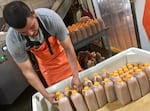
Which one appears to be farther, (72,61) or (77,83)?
(72,61)

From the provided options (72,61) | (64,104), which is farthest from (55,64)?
(64,104)

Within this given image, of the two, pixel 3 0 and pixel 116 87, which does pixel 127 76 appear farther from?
pixel 3 0

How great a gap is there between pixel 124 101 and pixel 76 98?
0.92 feet

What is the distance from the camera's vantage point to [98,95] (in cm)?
138

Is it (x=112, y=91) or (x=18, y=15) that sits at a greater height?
(x=18, y=15)

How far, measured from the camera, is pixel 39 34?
1536mm

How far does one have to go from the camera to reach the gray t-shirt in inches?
58.7

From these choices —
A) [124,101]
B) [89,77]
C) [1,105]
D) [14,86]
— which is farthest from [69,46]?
[1,105]

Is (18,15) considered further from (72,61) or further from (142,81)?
(142,81)

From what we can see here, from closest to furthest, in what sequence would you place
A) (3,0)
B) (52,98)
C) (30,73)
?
(52,98)
(30,73)
(3,0)

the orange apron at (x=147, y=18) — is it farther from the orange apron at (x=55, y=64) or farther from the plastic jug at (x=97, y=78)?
the plastic jug at (x=97, y=78)

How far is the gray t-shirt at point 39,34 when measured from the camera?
4.89 ft

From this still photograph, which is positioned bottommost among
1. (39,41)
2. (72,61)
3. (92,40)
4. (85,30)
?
(92,40)

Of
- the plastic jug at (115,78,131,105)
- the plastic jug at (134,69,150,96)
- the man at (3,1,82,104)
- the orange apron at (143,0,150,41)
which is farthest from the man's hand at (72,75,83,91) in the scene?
the orange apron at (143,0,150,41)
